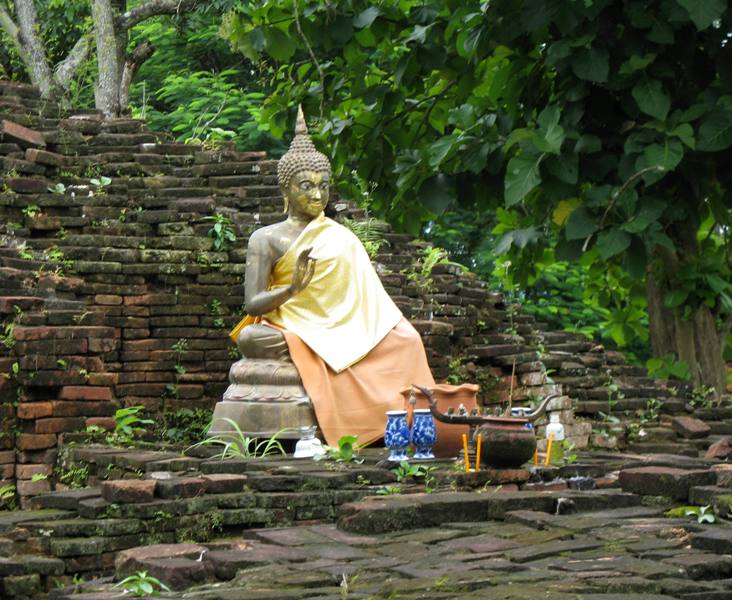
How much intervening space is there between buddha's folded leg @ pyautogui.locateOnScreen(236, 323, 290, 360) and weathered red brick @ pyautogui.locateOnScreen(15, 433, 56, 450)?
4.32 feet

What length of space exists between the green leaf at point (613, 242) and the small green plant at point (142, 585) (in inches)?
98.2

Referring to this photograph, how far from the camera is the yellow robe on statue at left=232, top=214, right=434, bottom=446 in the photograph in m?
8.00

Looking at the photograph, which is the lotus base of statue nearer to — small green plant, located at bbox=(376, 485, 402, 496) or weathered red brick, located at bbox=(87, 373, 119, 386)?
weathered red brick, located at bbox=(87, 373, 119, 386)

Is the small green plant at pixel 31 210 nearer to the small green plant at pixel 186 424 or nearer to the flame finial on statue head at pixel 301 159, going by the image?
the small green plant at pixel 186 424

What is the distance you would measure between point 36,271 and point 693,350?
5181mm

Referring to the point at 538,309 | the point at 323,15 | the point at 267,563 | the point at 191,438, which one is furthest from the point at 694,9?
the point at 538,309

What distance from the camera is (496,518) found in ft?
17.4

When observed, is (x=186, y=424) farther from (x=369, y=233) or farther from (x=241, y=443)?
(x=369, y=233)

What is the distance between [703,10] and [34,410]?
4.62 meters

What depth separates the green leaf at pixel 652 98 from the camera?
5.67 metres

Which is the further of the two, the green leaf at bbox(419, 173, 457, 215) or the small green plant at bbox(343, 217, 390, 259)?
the small green plant at bbox(343, 217, 390, 259)

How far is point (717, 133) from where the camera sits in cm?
561

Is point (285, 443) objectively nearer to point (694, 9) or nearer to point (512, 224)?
point (512, 224)

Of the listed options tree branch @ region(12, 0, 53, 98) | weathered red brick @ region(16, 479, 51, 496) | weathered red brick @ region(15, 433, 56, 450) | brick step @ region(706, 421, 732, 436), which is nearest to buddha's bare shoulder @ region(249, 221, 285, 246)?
weathered red brick @ region(15, 433, 56, 450)
